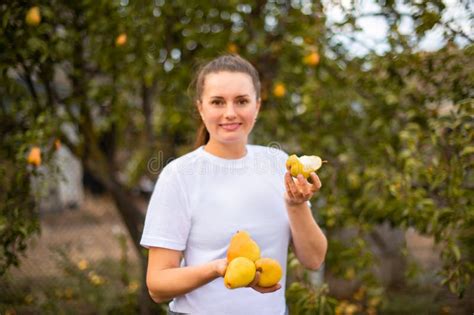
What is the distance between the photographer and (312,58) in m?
2.50

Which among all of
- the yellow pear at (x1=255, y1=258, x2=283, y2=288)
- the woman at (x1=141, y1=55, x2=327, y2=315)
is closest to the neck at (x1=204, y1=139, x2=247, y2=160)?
the woman at (x1=141, y1=55, x2=327, y2=315)

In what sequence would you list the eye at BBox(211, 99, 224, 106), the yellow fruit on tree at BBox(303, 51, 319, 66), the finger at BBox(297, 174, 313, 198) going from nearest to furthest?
1. the finger at BBox(297, 174, 313, 198)
2. the eye at BBox(211, 99, 224, 106)
3. the yellow fruit on tree at BBox(303, 51, 319, 66)

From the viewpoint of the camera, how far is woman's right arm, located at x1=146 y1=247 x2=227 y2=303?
4.21 feet

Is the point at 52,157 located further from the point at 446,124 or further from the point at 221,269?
the point at 446,124

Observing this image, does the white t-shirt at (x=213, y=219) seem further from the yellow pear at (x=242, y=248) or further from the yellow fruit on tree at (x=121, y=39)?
the yellow fruit on tree at (x=121, y=39)

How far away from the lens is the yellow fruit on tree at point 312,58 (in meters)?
2.49

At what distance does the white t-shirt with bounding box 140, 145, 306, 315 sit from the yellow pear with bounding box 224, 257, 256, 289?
0.56ft

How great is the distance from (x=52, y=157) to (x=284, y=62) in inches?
50.0

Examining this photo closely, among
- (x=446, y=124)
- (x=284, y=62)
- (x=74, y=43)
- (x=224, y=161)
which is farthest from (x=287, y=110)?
(x=224, y=161)

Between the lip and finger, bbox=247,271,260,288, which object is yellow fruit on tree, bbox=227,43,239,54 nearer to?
the lip

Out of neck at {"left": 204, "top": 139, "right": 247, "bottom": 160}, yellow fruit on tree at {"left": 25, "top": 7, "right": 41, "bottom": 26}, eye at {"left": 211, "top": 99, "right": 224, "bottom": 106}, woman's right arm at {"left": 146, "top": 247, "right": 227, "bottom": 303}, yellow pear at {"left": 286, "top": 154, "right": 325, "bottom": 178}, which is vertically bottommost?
woman's right arm at {"left": 146, "top": 247, "right": 227, "bottom": 303}

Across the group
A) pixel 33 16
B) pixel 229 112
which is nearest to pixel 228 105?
pixel 229 112

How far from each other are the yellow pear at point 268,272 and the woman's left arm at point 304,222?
197 millimetres

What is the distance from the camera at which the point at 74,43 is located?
2.65 meters
